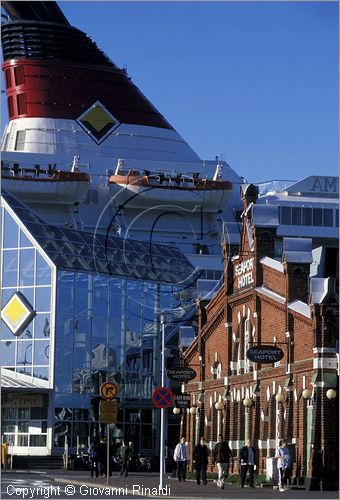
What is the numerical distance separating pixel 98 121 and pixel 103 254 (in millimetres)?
30183

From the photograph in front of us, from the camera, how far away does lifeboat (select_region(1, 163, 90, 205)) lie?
318ft

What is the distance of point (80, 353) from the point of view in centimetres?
7469

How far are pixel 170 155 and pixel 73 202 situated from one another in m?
11.4

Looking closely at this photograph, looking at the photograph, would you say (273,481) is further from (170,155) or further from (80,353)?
(170,155)

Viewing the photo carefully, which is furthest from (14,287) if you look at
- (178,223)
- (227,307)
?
(178,223)

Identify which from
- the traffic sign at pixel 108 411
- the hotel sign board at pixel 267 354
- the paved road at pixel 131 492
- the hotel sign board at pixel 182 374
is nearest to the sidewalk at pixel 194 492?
the paved road at pixel 131 492

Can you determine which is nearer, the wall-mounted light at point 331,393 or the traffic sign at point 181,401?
the wall-mounted light at point 331,393

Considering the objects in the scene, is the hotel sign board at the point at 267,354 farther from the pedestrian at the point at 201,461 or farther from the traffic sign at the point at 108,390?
the pedestrian at the point at 201,461

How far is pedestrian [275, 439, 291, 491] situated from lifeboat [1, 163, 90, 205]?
2054 inches

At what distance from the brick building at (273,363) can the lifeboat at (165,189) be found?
36.6 metres

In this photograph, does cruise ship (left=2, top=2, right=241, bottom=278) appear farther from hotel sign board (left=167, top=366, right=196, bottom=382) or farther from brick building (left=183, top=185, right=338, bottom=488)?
hotel sign board (left=167, top=366, right=196, bottom=382)

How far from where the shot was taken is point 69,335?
243 ft

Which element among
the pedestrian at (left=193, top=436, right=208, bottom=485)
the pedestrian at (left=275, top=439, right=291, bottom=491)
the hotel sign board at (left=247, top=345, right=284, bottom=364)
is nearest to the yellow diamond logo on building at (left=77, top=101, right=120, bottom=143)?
the pedestrian at (left=193, top=436, right=208, bottom=485)
